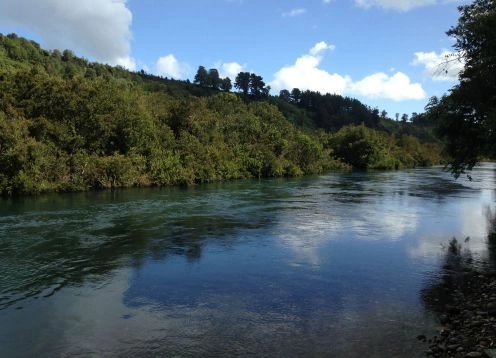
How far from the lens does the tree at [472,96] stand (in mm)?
20031

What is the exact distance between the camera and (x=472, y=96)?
2183 centimetres

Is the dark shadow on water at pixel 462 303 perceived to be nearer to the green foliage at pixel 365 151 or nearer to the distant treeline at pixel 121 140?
the distant treeline at pixel 121 140

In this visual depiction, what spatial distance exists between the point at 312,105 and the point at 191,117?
5399 inches

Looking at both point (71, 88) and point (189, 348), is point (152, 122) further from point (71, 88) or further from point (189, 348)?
point (189, 348)

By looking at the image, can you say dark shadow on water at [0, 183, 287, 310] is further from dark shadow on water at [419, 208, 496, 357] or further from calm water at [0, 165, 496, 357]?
dark shadow on water at [419, 208, 496, 357]

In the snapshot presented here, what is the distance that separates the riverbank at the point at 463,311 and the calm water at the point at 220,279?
50 cm

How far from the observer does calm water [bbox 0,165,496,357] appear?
426 inches

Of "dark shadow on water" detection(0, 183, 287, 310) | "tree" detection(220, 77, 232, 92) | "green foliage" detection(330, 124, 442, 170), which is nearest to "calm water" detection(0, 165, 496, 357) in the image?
"dark shadow on water" detection(0, 183, 287, 310)

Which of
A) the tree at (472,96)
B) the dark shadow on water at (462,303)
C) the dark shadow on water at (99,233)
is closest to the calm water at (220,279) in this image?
the dark shadow on water at (99,233)

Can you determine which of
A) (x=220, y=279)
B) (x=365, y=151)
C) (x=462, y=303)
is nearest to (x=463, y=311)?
(x=462, y=303)

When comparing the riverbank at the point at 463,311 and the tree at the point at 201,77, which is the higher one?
the tree at the point at 201,77

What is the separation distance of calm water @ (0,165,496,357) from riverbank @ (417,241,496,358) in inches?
19.5

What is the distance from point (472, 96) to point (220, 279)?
15.0 metres

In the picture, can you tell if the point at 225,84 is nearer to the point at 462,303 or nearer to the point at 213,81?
the point at 213,81
